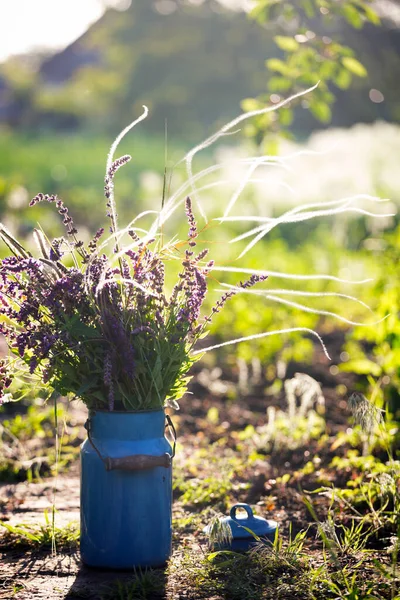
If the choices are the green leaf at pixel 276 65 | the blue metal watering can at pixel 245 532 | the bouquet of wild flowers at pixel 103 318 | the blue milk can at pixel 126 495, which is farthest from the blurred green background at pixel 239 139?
the blue metal watering can at pixel 245 532

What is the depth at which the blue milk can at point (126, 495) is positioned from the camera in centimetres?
263

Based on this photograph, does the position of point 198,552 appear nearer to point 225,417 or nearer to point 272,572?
point 272,572

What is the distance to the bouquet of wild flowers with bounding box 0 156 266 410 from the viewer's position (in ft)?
8.55

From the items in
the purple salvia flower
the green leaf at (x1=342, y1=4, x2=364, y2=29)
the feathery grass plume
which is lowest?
the feathery grass plume

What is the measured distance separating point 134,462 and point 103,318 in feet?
1.51

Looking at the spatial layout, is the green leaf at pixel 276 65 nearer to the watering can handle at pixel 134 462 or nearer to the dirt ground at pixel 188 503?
the dirt ground at pixel 188 503

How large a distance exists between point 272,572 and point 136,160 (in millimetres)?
22638

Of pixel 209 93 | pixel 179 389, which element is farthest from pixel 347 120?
pixel 179 389

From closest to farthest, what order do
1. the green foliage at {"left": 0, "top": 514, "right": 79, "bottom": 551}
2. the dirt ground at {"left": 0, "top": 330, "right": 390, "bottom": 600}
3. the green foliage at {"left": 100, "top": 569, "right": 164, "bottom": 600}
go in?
the green foliage at {"left": 100, "top": 569, "right": 164, "bottom": 600}, the dirt ground at {"left": 0, "top": 330, "right": 390, "bottom": 600}, the green foliage at {"left": 0, "top": 514, "right": 79, "bottom": 551}

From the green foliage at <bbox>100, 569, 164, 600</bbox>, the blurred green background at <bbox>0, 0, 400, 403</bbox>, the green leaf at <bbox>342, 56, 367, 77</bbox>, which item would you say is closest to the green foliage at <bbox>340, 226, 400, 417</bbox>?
the blurred green background at <bbox>0, 0, 400, 403</bbox>

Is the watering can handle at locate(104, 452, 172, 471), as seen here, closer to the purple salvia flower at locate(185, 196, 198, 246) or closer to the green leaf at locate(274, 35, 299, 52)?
the purple salvia flower at locate(185, 196, 198, 246)

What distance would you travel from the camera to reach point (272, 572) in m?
2.59

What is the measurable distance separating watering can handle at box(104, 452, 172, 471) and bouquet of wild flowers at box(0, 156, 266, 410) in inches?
6.6

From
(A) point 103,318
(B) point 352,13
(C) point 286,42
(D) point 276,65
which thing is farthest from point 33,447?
(B) point 352,13
